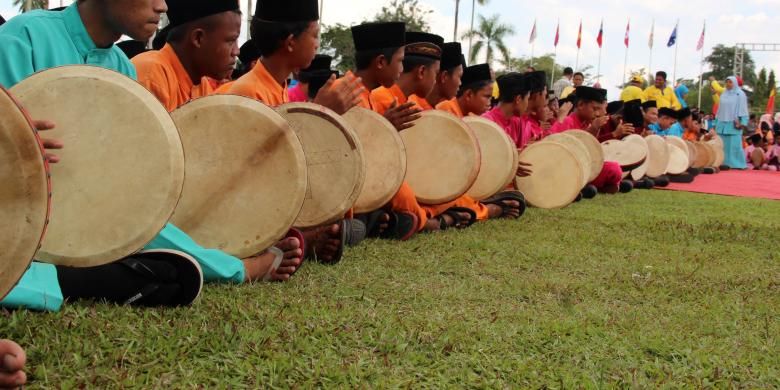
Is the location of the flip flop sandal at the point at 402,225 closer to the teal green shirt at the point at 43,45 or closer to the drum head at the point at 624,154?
the teal green shirt at the point at 43,45

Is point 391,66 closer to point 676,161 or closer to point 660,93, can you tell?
point 676,161

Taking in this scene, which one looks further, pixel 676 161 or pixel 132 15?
pixel 676 161

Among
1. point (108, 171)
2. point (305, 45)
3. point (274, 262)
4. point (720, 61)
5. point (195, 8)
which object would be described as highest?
point (720, 61)

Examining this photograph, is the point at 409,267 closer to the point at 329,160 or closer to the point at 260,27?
the point at 329,160

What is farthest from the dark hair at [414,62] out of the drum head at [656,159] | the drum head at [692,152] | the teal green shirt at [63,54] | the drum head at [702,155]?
the drum head at [702,155]

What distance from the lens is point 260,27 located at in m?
3.99

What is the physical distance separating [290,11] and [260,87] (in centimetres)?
→ 41

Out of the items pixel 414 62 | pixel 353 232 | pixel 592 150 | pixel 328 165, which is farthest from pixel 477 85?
pixel 328 165

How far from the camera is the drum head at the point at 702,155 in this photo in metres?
14.2

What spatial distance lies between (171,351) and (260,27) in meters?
2.17

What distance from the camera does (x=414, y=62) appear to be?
550 centimetres

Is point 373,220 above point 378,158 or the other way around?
the other way around

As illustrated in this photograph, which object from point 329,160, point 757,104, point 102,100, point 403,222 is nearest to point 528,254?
point 403,222

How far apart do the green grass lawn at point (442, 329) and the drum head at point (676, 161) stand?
305 inches
